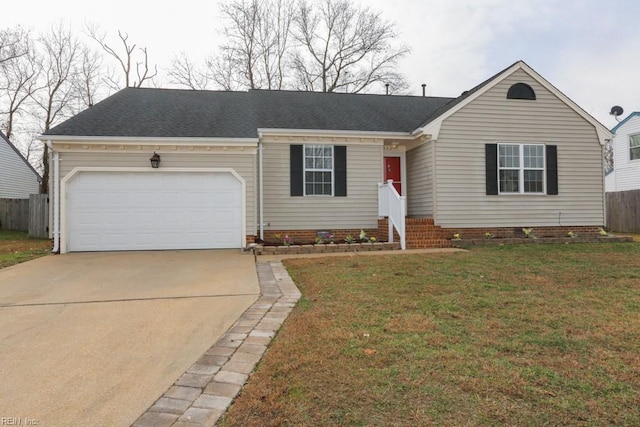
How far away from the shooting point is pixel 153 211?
990 centimetres

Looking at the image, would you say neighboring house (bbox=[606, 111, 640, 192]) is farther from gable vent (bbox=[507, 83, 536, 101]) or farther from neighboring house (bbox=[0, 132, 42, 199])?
neighboring house (bbox=[0, 132, 42, 199])

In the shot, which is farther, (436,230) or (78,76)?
(78,76)

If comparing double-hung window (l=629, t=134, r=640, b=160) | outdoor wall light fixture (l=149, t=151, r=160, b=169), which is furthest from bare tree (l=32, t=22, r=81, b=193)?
double-hung window (l=629, t=134, r=640, b=160)

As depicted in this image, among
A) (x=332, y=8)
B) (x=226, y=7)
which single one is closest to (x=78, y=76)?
(x=226, y=7)

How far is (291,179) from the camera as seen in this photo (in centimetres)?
1109

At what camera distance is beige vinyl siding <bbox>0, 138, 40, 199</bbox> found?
66.6 feet

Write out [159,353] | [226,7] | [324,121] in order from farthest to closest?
[226,7] < [324,121] < [159,353]

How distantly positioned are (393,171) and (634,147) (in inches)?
585

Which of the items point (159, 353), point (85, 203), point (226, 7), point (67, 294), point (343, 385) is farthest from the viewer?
point (226, 7)

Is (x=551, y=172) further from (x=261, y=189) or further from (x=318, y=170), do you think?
(x=261, y=189)

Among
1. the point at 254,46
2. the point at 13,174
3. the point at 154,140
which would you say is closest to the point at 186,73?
the point at 254,46

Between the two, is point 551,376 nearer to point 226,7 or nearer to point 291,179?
point 291,179

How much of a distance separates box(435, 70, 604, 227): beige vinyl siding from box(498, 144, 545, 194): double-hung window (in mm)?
211

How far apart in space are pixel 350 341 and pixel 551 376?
→ 4.75 ft
